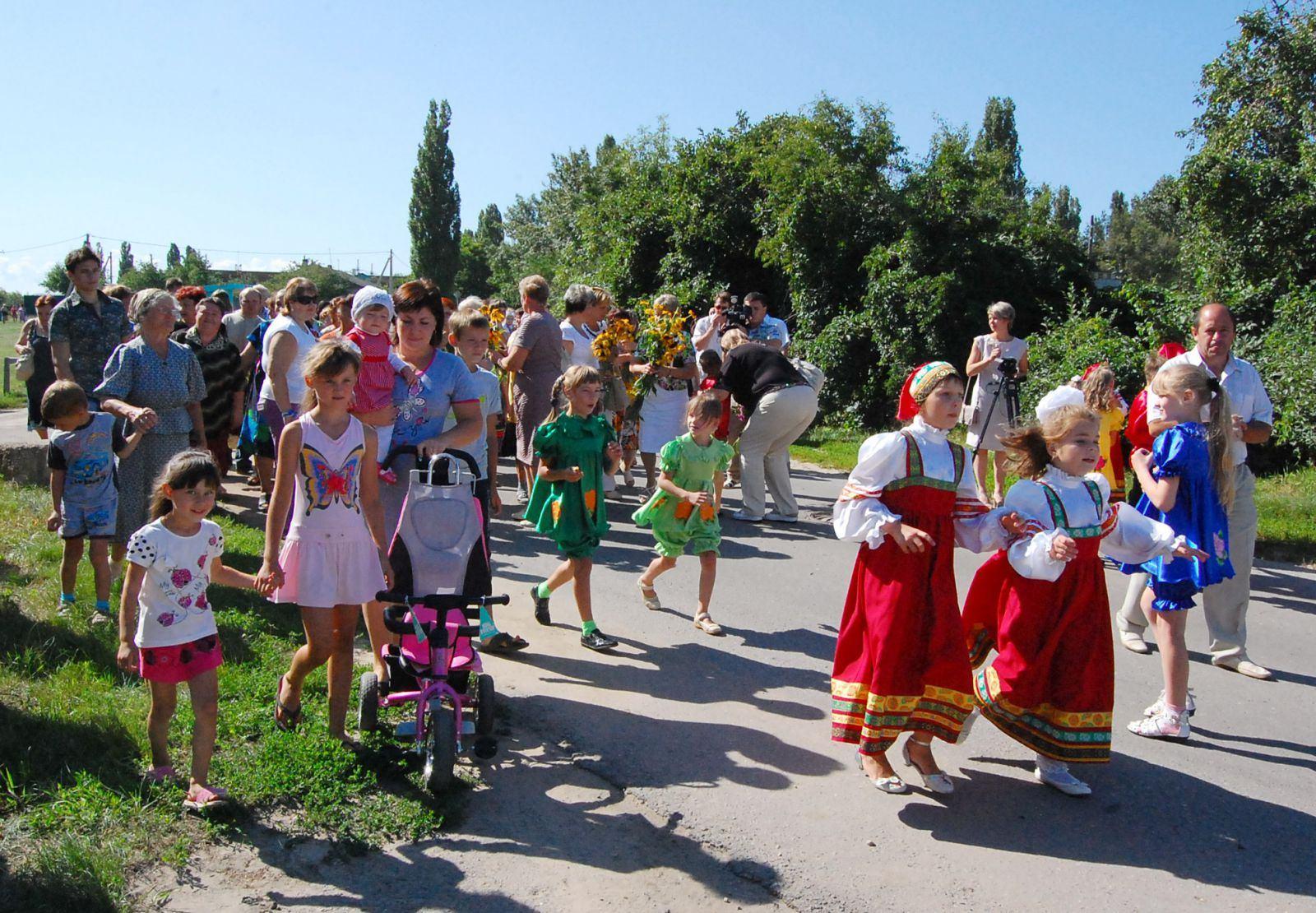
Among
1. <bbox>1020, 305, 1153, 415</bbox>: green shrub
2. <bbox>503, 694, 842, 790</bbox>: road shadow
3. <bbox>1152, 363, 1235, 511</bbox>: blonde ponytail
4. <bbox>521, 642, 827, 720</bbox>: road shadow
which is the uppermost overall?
<bbox>1020, 305, 1153, 415</bbox>: green shrub

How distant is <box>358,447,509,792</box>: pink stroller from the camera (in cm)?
459

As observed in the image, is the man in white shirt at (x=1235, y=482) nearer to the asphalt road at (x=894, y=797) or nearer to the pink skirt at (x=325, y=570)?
the asphalt road at (x=894, y=797)

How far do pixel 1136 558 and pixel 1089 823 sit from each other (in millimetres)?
1217

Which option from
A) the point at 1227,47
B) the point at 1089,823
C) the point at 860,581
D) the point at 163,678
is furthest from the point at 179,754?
the point at 1227,47

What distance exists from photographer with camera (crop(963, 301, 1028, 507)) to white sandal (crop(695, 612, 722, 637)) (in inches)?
177

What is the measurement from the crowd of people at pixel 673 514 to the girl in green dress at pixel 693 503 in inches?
0.7

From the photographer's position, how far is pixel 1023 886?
3.85m

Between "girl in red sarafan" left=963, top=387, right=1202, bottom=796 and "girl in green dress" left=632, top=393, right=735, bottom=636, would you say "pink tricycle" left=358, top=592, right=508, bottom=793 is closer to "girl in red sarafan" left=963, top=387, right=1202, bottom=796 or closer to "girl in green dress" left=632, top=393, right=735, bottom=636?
"girl in red sarafan" left=963, top=387, right=1202, bottom=796

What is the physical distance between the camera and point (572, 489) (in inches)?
261

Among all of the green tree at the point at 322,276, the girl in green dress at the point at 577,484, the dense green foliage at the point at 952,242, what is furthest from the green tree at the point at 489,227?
the girl in green dress at the point at 577,484

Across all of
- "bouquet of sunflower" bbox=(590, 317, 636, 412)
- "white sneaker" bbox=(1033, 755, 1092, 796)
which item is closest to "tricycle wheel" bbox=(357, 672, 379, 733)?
"white sneaker" bbox=(1033, 755, 1092, 796)

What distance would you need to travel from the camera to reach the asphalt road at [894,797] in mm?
3926

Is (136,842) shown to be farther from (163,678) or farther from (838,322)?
(838,322)

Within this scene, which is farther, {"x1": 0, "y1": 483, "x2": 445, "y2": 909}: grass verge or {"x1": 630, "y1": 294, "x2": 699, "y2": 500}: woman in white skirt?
{"x1": 630, "y1": 294, "x2": 699, "y2": 500}: woman in white skirt
